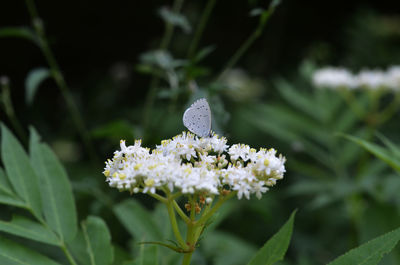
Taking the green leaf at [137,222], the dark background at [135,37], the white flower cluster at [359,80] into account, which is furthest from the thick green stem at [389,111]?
the green leaf at [137,222]

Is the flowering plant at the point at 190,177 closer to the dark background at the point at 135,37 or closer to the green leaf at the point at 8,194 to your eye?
the green leaf at the point at 8,194

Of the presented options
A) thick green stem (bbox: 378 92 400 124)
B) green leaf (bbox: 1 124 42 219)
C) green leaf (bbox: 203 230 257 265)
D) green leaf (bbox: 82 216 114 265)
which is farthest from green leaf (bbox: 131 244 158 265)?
thick green stem (bbox: 378 92 400 124)

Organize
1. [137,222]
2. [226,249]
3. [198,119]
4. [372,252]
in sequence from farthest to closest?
[226,249] < [137,222] < [198,119] < [372,252]

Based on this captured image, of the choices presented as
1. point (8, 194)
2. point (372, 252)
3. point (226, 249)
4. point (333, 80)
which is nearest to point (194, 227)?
point (372, 252)

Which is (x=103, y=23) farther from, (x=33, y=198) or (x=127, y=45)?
(x=33, y=198)

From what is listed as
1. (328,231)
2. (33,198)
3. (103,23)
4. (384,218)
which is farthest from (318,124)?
(103,23)

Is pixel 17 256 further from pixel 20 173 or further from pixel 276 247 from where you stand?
pixel 276 247
